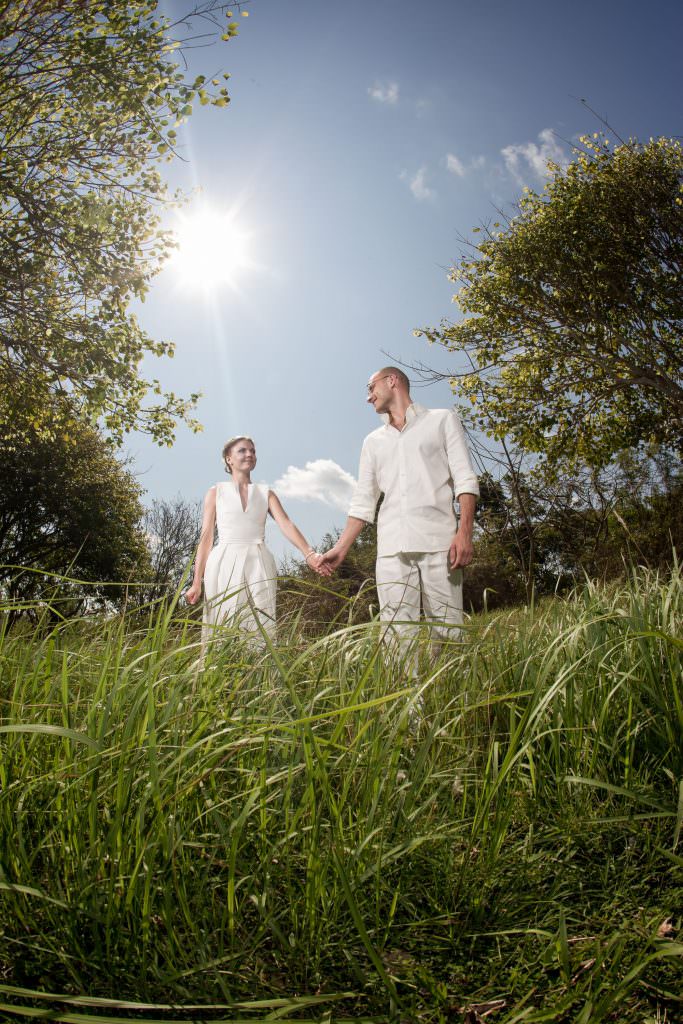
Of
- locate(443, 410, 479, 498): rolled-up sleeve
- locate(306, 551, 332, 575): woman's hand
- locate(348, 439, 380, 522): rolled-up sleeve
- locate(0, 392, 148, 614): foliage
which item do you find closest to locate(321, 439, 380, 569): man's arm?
locate(348, 439, 380, 522): rolled-up sleeve

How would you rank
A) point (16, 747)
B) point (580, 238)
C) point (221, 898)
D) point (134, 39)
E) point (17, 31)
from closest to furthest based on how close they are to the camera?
point (221, 898) → point (16, 747) → point (17, 31) → point (134, 39) → point (580, 238)

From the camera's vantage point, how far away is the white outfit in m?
4.68

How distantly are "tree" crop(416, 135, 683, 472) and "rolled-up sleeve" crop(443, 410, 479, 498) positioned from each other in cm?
1146

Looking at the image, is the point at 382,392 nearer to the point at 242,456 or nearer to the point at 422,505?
the point at 422,505

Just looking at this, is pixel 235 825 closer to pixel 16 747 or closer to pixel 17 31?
pixel 16 747

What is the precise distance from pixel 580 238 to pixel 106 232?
10558 millimetres

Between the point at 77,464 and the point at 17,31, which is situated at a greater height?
the point at 17,31

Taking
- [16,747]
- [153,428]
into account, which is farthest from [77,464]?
[16,747]

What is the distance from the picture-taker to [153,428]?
45.8 feet

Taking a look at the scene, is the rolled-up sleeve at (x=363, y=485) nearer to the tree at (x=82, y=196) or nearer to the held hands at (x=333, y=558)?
the held hands at (x=333, y=558)

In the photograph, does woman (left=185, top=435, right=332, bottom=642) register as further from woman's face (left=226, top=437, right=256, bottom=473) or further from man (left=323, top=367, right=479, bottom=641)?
man (left=323, top=367, right=479, bottom=641)

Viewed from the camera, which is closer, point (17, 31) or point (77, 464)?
point (17, 31)

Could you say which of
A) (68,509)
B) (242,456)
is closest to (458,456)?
(242,456)

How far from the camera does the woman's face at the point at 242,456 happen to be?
7.27 metres
